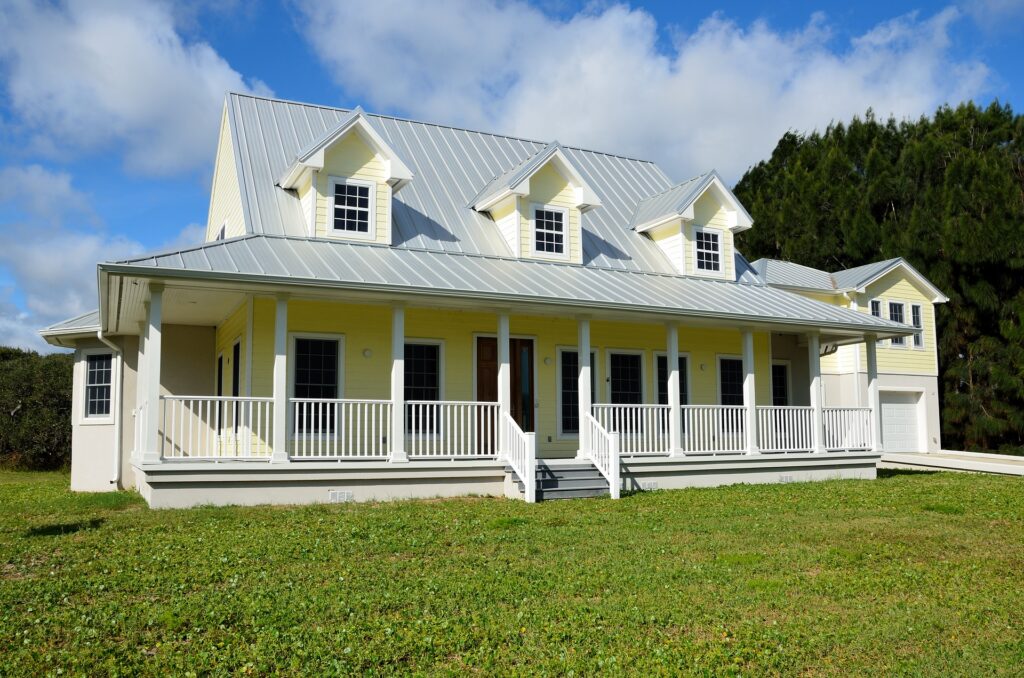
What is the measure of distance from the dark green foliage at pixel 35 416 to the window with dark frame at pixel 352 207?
14.1 metres

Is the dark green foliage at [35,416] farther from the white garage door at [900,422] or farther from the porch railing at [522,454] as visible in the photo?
the white garage door at [900,422]

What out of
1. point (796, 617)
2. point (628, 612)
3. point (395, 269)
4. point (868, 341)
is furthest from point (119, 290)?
point (868, 341)

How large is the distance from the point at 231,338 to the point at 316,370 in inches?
88.2

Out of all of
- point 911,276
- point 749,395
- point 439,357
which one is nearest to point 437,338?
point 439,357

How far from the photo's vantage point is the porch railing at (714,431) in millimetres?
16406

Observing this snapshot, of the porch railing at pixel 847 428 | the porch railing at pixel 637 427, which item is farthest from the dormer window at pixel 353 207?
the porch railing at pixel 847 428

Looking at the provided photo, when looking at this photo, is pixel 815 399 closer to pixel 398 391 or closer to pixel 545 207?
pixel 545 207

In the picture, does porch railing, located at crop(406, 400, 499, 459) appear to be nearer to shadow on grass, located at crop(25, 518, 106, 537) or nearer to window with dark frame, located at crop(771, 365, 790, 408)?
shadow on grass, located at crop(25, 518, 106, 537)

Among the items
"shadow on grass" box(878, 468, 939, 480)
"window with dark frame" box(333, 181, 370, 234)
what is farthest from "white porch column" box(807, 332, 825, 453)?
"window with dark frame" box(333, 181, 370, 234)

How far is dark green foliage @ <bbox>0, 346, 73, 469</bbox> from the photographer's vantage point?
972 inches

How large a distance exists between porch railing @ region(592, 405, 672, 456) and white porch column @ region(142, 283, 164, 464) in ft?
24.0

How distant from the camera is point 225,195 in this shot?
60.2 ft

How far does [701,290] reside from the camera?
58.7 feet

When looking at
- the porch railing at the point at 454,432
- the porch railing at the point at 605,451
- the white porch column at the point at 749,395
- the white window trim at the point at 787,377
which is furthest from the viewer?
the white window trim at the point at 787,377
